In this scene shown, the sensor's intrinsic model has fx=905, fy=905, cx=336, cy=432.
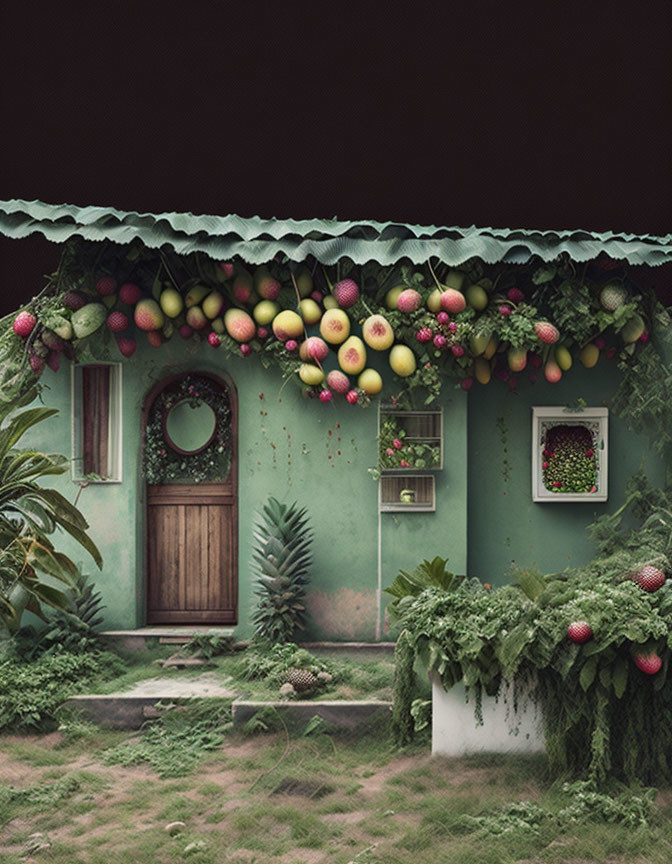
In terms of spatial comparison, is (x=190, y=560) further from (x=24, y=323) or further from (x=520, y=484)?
(x=520, y=484)

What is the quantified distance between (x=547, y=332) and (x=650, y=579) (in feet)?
10.1

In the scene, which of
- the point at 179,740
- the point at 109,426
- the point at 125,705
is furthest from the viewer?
the point at 109,426

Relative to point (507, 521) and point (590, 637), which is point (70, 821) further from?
point (507, 521)

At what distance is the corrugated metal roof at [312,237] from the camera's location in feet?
28.3

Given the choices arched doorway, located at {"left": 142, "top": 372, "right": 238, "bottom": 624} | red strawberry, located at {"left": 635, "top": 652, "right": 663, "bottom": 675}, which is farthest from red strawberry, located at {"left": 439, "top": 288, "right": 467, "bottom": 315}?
→ red strawberry, located at {"left": 635, "top": 652, "right": 663, "bottom": 675}

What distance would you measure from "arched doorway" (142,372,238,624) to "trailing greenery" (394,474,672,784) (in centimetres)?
337

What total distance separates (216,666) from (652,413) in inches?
199

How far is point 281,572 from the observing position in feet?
29.4

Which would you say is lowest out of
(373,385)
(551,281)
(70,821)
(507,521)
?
(70,821)

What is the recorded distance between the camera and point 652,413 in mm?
9211

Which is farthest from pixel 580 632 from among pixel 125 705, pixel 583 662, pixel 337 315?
pixel 337 315

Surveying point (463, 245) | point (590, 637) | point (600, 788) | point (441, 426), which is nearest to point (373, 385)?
point (441, 426)

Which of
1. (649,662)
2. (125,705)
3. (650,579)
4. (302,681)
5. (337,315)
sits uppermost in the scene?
(337,315)

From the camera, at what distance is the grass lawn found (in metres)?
5.53
